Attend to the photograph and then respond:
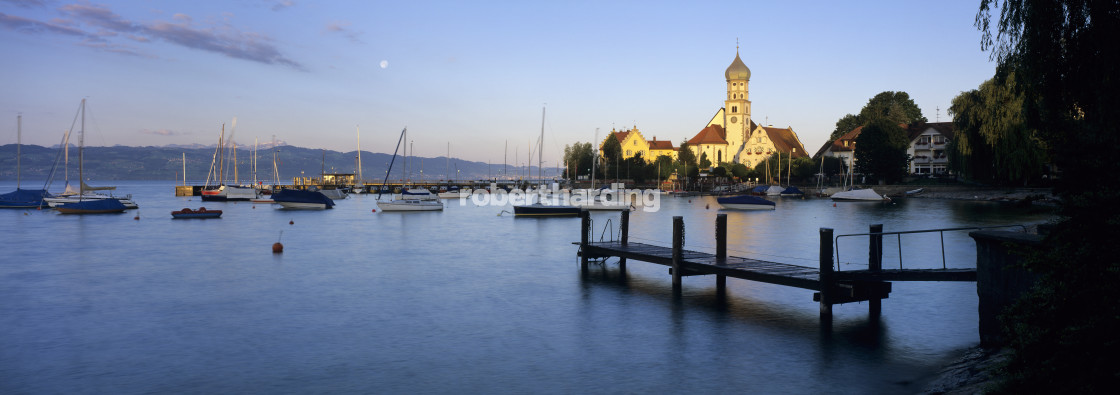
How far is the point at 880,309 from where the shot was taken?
20.4 m

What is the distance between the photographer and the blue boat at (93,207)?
74125 millimetres

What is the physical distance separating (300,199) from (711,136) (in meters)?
98.2

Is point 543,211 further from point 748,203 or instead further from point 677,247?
point 677,247

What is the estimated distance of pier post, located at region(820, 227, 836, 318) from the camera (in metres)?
17.7

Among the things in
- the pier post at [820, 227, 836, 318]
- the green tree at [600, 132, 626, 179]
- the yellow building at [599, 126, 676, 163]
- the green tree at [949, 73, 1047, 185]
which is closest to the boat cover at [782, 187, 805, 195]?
the green tree at [949, 73, 1047, 185]

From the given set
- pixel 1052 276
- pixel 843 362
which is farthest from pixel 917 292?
pixel 1052 276

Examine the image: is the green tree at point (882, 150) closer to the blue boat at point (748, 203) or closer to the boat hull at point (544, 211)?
the blue boat at point (748, 203)

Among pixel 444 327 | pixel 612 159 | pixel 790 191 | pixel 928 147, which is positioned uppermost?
pixel 928 147

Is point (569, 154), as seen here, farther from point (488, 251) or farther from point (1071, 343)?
point (1071, 343)

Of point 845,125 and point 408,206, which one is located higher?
point 845,125

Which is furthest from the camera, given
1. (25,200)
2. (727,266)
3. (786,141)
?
(786,141)

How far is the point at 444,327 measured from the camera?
20344mm

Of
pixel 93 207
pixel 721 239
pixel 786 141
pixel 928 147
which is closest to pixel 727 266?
pixel 721 239

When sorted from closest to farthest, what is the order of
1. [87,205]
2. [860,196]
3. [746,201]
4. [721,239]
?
→ [721,239]
[87,205]
[746,201]
[860,196]
